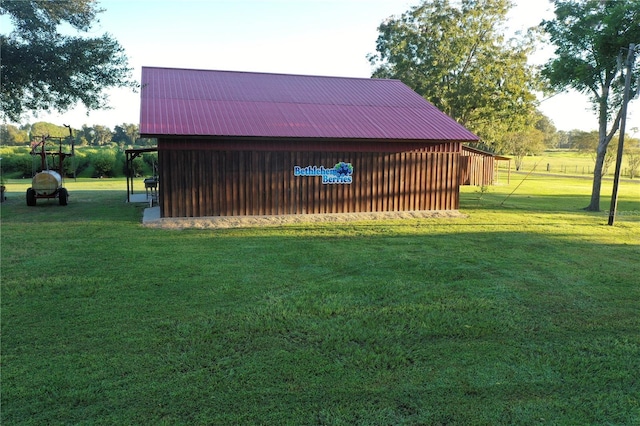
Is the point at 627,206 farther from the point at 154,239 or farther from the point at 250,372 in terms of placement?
the point at 250,372

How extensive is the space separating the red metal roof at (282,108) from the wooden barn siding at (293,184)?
715 millimetres

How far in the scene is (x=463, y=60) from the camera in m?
27.9

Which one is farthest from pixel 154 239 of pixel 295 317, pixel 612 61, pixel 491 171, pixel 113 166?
pixel 113 166

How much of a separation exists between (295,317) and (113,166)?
37.8 meters

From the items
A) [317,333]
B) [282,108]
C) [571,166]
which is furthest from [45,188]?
[571,166]

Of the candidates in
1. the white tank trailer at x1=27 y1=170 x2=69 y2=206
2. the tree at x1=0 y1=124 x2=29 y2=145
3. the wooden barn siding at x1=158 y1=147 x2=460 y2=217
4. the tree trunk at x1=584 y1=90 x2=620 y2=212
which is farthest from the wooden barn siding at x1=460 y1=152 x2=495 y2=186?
the tree at x1=0 y1=124 x2=29 y2=145

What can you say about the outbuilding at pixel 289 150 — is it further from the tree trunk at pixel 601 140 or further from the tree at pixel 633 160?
the tree at pixel 633 160

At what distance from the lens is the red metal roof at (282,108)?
1342 centimetres

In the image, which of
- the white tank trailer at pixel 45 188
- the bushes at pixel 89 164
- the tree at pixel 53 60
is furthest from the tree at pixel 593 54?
the bushes at pixel 89 164

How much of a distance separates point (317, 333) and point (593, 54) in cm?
1637

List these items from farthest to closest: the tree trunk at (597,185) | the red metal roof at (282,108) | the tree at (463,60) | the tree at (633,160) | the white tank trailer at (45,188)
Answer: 1. the tree at (633,160)
2. the tree at (463,60)
3. the tree trunk at (597,185)
4. the white tank trailer at (45,188)
5. the red metal roof at (282,108)

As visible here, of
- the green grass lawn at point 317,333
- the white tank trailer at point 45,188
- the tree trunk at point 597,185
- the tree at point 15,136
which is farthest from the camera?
the tree at point 15,136

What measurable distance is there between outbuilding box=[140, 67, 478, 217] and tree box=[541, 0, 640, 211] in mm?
4972

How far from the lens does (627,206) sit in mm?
19422
